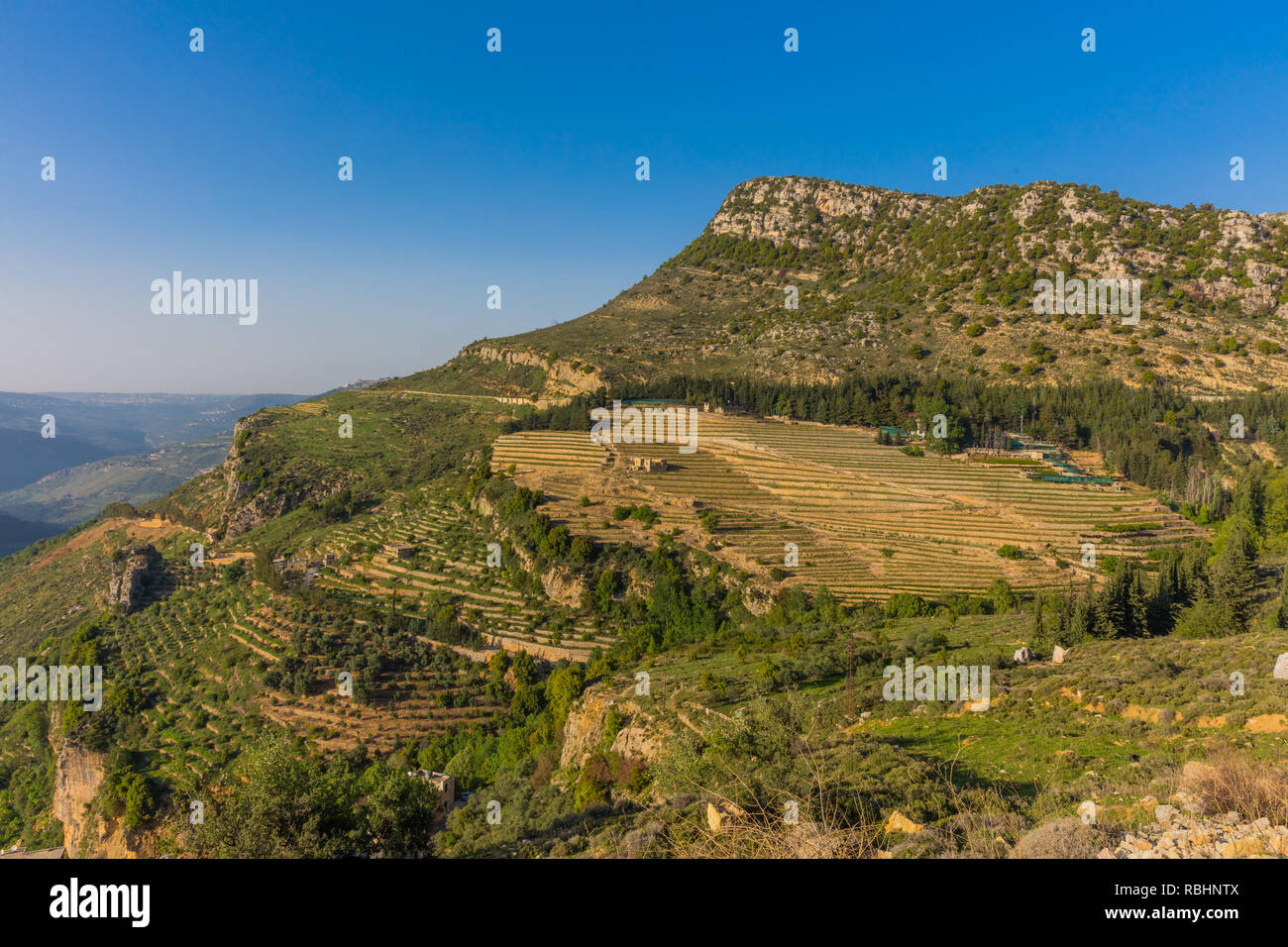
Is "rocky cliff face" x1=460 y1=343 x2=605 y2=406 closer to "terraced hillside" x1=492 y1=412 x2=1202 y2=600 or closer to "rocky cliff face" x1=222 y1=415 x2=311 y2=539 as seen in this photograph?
"terraced hillside" x1=492 y1=412 x2=1202 y2=600

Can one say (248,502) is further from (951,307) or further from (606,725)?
(951,307)

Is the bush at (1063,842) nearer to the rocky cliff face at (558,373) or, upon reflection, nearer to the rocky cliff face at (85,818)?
the rocky cliff face at (85,818)

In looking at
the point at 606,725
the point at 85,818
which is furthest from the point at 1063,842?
the point at 85,818

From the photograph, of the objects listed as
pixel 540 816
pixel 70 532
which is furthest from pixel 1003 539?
pixel 70 532

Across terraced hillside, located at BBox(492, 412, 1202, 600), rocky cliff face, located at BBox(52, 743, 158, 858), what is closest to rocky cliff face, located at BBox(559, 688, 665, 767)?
terraced hillside, located at BBox(492, 412, 1202, 600)

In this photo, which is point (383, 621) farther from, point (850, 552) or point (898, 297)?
point (898, 297)
